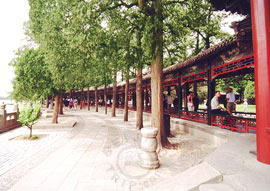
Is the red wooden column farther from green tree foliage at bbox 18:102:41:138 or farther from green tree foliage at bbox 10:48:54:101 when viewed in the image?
green tree foliage at bbox 10:48:54:101

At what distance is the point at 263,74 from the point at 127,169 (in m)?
3.58

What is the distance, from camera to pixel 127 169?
4609mm

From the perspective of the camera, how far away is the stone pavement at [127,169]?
2988mm

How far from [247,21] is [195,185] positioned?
370cm

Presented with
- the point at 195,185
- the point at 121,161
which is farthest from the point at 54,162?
the point at 195,185

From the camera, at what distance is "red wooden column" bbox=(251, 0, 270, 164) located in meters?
3.15

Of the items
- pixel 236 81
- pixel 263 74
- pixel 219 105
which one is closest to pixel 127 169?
pixel 263 74

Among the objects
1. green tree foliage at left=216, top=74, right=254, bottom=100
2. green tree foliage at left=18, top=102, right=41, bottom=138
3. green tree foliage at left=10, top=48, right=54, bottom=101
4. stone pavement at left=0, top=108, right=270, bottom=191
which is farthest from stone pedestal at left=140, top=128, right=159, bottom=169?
green tree foliage at left=216, top=74, right=254, bottom=100

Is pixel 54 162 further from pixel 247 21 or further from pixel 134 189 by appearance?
pixel 247 21

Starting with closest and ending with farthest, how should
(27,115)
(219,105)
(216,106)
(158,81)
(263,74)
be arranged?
(263,74)
(158,81)
(219,105)
(216,106)
(27,115)

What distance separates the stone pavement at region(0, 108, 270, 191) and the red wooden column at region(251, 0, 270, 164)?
0.39 m

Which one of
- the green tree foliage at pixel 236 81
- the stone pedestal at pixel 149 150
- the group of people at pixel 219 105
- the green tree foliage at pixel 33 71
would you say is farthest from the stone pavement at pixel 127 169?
the green tree foliage at pixel 236 81

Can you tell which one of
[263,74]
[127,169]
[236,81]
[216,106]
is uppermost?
[236,81]

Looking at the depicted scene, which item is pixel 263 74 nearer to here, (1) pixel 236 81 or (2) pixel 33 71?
(1) pixel 236 81
